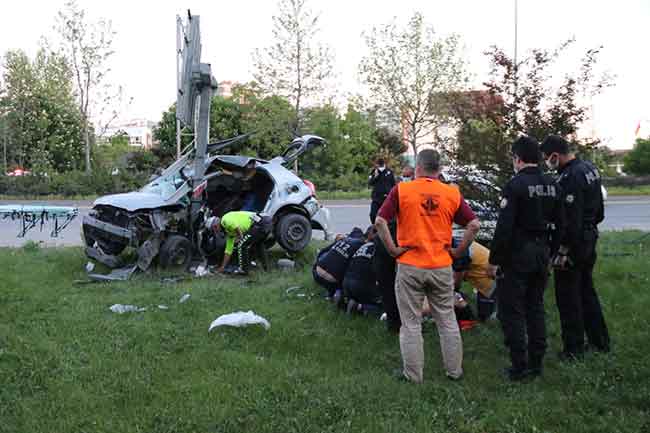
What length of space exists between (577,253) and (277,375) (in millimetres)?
2616

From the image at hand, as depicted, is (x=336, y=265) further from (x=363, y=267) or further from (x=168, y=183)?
(x=168, y=183)

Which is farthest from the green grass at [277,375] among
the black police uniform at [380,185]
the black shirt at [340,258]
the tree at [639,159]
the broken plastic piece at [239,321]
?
the tree at [639,159]

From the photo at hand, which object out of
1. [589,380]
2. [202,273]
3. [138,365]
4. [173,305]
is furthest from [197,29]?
[589,380]

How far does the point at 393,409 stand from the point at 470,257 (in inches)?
96.4

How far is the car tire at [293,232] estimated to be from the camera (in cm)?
948

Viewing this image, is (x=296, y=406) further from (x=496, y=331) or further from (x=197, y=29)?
(x=197, y=29)

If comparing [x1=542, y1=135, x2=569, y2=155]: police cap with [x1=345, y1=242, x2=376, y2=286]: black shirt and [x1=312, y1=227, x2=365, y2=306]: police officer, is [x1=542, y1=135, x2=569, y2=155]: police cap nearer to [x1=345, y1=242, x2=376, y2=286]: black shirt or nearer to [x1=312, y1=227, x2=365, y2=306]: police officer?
[x1=345, y1=242, x2=376, y2=286]: black shirt

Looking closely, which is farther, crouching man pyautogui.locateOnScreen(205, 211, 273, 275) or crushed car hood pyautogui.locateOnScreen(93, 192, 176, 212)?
crushed car hood pyautogui.locateOnScreen(93, 192, 176, 212)

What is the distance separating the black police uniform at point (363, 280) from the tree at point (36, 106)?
26.5 m

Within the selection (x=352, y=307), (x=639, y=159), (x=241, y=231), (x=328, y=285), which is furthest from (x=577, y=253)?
(x=639, y=159)

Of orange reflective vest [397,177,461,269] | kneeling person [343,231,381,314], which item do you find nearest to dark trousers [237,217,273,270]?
kneeling person [343,231,381,314]

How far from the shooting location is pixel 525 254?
15.1ft

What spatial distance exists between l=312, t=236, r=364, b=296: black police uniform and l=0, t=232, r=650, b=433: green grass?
0.97ft

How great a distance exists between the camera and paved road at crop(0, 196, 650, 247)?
44.9ft
